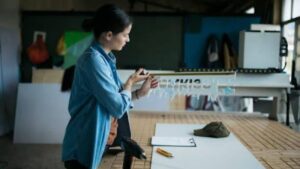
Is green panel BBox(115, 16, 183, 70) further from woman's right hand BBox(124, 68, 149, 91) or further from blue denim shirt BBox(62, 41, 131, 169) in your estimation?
blue denim shirt BBox(62, 41, 131, 169)

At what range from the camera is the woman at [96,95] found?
1.18 meters

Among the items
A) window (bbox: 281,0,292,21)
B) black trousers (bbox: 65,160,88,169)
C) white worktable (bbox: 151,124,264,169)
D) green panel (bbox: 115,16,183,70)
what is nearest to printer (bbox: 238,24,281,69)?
window (bbox: 281,0,292,21)

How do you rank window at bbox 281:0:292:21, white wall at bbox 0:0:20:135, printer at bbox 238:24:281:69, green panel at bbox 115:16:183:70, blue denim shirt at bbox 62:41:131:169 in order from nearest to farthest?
1. blue denim shirt at bbox 62:41:131:169
2. printer at bbox 238:24:281:69
3. window at bbox 281:0:292:21
4. white wall at bbox 0:0:20:135
5. green panel at bbox 115:16:183:70

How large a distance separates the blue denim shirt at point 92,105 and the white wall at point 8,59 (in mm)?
3943

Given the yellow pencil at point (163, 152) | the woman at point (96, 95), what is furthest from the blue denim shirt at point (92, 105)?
the yellow pencil at point (163, 152)

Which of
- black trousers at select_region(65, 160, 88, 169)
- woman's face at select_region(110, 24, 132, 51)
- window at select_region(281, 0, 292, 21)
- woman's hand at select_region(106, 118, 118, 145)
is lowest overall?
black trousers at select_region(65, 160, 88, 169)

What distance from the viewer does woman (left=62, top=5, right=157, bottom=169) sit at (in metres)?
1.18

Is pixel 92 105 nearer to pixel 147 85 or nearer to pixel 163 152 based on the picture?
pixel 147 85

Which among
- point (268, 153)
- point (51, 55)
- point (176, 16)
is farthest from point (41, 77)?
point (268, 153)

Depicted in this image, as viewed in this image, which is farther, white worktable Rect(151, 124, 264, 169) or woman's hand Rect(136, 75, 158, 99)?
woman's hand Rect(136, 75, 158, 99)

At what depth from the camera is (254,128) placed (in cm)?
221

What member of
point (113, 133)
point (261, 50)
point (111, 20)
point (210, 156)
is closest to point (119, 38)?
point (111, 20)

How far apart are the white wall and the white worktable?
3.81 metres

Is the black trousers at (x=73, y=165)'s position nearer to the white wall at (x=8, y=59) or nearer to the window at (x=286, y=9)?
the white wall at (x=8, y=59)
